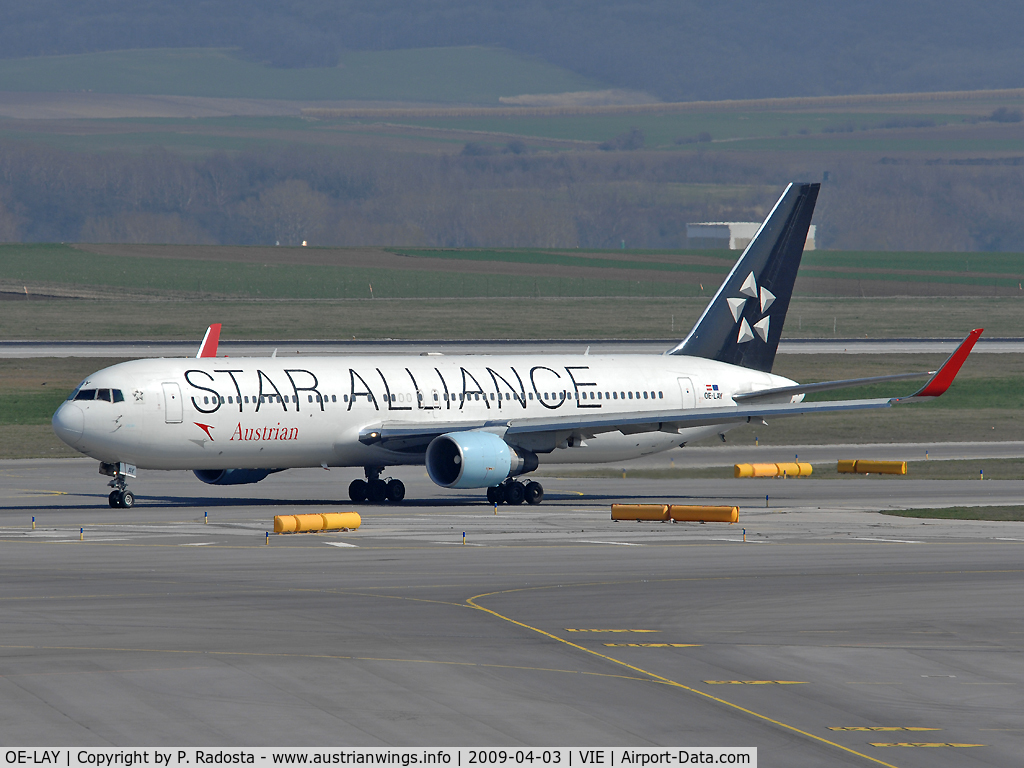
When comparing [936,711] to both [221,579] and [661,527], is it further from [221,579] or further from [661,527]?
[661,527]

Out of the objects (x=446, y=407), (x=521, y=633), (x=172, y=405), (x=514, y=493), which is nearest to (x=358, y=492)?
(x=446, y=407)

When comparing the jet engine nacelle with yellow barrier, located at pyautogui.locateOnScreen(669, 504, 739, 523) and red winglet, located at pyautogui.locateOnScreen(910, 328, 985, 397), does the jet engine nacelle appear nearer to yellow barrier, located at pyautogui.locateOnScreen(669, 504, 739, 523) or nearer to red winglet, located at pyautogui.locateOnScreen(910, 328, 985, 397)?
yellow barrier, located at pyautogui.locateOnScreen(669, 504, 739, 523)

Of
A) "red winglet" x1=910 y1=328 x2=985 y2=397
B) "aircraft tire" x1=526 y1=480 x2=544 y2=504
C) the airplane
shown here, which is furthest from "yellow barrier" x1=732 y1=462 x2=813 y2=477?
"aircraft tire" x1=526 y1=480 x2=544 y2=504

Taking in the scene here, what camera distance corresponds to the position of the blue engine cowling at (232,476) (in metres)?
53.6

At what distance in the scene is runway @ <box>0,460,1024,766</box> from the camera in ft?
68.9

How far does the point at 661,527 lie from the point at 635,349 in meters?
70.6

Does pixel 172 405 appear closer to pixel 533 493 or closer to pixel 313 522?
pixel 313 522

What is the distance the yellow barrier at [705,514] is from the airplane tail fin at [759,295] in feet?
53.5

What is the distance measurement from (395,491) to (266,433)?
5569 mm

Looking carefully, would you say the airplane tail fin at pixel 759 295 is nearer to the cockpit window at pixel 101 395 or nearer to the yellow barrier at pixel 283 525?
the cockpit window at pixel 101 395

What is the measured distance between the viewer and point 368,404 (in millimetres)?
53031

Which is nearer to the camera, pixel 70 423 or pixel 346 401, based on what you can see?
pixel 70 423

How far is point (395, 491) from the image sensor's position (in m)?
54.5

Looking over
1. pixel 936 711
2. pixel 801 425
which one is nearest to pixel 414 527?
pixel 936 711
